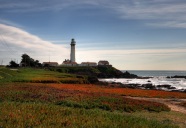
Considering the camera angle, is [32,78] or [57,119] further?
[32,78]

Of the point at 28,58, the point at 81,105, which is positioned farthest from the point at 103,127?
the point at 28,58

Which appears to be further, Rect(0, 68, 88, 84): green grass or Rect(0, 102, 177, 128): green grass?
Rect(0, 68, 88, 84): green grass

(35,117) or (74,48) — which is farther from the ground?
(74,48)

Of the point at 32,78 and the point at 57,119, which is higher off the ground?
the point at 32,78

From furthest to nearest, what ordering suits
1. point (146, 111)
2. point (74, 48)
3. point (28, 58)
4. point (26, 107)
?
1. point (74, 48)
2. point (28, 58)
3. point (146, 111)
4. point (26, 107)

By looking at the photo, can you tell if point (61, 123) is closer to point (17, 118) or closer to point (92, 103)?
point (17, 118)


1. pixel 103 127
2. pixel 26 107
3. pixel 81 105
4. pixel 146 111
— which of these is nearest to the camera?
pixel 103 127

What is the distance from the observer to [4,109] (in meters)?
17.7

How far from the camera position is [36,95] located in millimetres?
27234

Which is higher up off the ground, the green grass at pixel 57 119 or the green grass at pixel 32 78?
the green grass at pixel 32 78

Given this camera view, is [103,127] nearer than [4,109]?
Yes

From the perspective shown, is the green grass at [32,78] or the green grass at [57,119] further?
the green grass at [32,78]

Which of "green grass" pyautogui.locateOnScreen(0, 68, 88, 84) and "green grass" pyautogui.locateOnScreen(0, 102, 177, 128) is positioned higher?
"green grass" pyautogui.locateOnScreen(0, 68, 88, 84)

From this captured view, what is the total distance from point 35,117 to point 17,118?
0.96 m
